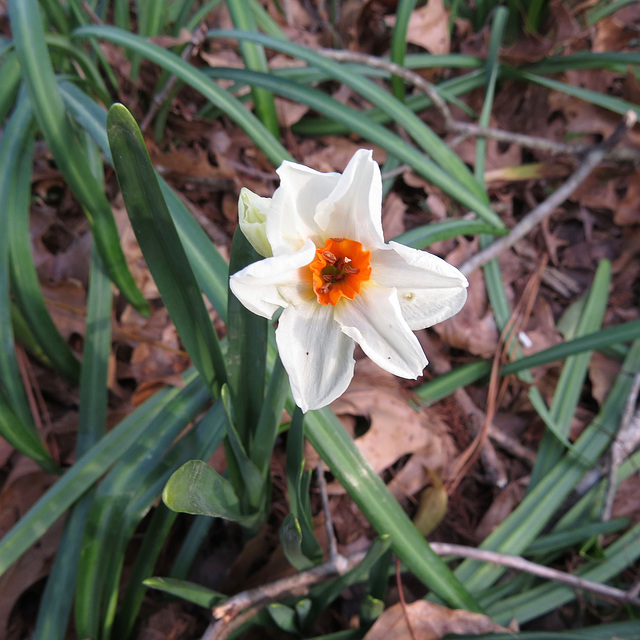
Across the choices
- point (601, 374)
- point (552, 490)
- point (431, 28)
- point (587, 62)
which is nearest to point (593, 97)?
point (587, 62)

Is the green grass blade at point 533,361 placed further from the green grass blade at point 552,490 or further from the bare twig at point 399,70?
the bare twig at point 399,70

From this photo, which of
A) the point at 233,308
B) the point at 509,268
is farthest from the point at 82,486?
the point at 509,268

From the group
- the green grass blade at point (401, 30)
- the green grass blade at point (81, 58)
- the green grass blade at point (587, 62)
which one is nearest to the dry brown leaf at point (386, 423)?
the green grass blade at point (401, 30)

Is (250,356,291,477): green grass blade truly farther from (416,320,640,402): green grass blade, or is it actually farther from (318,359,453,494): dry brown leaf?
(416,320,640,402): green grass blade

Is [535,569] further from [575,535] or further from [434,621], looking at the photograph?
[434,621]

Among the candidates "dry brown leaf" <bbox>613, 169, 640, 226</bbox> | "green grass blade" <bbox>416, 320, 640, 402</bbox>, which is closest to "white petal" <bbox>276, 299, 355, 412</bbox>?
"green grass blade" <bbox>416, 320, 640, 402</bbox>

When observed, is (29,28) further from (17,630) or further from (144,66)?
(17,630)

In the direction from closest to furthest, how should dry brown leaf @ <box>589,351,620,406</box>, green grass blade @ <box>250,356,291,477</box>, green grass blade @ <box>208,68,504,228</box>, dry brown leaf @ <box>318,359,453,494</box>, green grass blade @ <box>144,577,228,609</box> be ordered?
1. green grass blade @ <box>250,356,291,477</box>
2. green grass blade @ <box>144,577,228,609</box>
3. dry brown leaf @ <box>318,359,453,494</box>
4. green grass blade @ <box>208,68,504,228</box>
5. dry brown leaf @ <box>589,351,620,406</box>
